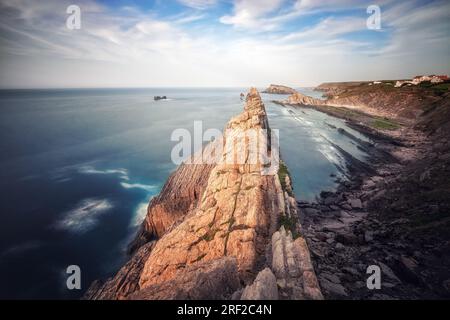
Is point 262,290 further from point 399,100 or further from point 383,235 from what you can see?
point 399,100

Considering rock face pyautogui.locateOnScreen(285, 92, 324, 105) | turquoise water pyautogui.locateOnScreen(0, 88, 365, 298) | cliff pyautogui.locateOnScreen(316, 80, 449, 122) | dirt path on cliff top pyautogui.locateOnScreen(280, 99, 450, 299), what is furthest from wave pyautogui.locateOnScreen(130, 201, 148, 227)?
rock face pyautogui.locateOnScreen(285, 92, 324, 105)

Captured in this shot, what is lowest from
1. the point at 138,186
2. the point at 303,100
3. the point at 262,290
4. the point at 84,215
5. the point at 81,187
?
the point at 84,215

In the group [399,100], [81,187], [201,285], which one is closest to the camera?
[201,285]

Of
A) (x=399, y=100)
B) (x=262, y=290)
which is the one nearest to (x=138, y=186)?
(x=262, y=290)

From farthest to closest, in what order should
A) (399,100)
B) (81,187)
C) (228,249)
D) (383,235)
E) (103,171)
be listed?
(399,100)
(103,171)
(81,187)
(383,235)
(228,249)

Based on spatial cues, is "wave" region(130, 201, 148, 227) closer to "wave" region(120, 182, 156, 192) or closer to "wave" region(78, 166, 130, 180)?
"wave" region(120, 182, 156, 192)

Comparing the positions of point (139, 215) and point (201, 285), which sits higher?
point (201, 285)
